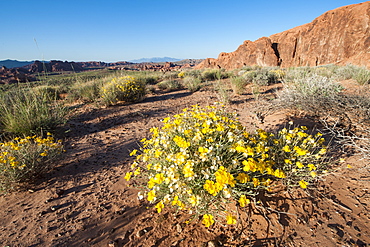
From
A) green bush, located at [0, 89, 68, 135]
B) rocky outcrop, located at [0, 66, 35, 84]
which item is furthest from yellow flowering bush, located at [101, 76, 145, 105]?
green bush, located at [0, 89, 68, 135]

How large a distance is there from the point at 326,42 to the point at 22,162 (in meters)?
38.4

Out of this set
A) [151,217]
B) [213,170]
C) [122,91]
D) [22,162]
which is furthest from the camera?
[122,91]

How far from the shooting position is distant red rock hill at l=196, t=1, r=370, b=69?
23766mm

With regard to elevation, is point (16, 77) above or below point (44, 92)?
above

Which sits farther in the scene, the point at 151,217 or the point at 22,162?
the point at 22,162

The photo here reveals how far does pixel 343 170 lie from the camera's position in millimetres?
2492

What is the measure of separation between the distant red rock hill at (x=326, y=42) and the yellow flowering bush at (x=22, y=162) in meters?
22.1

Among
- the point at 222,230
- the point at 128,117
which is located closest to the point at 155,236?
the point at 222,230

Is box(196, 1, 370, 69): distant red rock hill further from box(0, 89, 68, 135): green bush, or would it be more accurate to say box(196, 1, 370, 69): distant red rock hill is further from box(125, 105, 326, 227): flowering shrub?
box(0, 89, 68, 135): green bush

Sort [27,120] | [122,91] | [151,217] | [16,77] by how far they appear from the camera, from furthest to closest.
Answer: [122,91], [16,77], [27,120], [151,217]

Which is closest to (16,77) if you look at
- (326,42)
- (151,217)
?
(151,217)

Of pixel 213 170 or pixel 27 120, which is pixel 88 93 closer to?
pixel 27 120

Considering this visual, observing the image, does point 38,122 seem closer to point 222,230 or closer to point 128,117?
point 128,117

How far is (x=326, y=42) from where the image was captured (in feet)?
90.1
